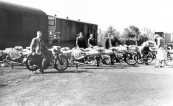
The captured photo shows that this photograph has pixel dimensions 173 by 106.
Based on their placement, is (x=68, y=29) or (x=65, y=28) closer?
(x=65, y=28)

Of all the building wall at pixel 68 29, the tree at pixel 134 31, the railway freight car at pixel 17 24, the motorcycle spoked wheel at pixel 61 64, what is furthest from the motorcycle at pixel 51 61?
the tree at pixel 134 31

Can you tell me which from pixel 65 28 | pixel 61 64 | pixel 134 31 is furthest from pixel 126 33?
pixel 61 64

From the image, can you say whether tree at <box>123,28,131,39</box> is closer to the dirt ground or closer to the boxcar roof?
the boxcar roof

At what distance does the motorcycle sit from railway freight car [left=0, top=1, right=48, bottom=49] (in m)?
4.35

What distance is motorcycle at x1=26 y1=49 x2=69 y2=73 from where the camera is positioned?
27.3 ft

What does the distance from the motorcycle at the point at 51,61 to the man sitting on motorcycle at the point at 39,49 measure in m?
0.10

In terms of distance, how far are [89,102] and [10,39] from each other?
9.33m

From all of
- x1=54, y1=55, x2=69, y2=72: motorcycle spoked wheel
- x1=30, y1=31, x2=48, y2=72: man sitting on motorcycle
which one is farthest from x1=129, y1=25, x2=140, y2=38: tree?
x1=30, y1=31, x2=48, y2=72: man sitting on motorcycle

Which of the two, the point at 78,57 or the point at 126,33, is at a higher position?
the point at 126,33

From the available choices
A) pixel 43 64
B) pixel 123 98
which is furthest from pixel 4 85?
pixel 123 98

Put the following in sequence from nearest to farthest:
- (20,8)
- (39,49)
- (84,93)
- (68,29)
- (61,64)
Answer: (84,93) → (39,49) → (61,64) → (20,8) → (68,29)

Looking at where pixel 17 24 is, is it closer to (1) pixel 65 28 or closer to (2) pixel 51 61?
(2) pixel 51 61

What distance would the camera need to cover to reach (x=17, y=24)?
42.8ft

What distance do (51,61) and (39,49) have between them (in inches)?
30.8
